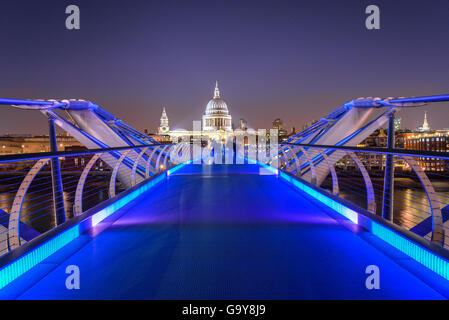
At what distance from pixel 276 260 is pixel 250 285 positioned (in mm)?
457

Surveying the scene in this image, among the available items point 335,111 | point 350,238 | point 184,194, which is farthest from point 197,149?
point 350,238

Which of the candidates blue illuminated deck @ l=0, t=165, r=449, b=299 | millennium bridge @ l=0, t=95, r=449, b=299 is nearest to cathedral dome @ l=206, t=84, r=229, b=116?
millennium bridge @ l=0, t=95, r=449, b=299

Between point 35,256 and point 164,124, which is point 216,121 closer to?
point 164,124

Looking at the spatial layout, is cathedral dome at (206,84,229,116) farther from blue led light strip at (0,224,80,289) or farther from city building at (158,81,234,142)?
blue led light strip at (0,224,80,289)

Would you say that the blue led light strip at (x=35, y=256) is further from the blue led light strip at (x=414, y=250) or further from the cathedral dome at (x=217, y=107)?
the cathedral dome at (x=217, y=107)

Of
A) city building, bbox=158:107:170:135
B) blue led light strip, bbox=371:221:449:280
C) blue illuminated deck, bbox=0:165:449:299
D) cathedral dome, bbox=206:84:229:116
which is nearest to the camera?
blue illuminated deck, bbox=0:165:449:299

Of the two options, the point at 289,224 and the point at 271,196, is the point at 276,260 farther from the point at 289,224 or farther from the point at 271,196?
the point at 271,196

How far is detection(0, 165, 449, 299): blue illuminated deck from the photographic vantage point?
1942 mm

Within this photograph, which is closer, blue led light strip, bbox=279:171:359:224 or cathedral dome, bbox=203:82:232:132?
blue led light strip, bbox=279:171:359:224

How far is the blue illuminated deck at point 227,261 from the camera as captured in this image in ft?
6.37

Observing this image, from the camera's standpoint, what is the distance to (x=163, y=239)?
296cm

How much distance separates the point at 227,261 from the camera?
95.0 inches

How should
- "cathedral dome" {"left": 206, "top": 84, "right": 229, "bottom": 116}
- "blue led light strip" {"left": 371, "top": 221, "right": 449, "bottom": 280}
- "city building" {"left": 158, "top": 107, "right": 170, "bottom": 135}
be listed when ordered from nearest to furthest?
"blue led light strip" {"left": 371, "top": 221, "right": 449, "bottom": 280} < "cathedral dome" {"left": 206, "top": 84, "right": 229, "bottom": 116} < "city building" {"left": 158, "top": 107, "right": 170, "bottom": 135}
